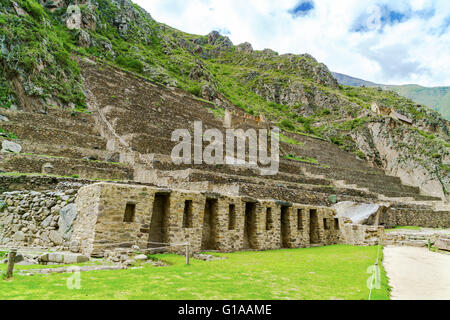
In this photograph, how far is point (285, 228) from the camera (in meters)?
13.9

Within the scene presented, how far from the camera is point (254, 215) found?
12.4 meters

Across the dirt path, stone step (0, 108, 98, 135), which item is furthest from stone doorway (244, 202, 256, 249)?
stone step (0, 108, 98, 135)

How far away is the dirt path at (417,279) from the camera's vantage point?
5066mm

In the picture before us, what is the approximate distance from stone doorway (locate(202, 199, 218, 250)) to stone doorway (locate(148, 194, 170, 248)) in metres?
1.87

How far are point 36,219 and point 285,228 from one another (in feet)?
32.0

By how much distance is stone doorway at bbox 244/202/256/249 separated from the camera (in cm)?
1227

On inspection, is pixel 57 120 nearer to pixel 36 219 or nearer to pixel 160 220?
pixel 36 219

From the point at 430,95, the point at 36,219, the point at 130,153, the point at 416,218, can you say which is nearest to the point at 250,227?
the point at 36,219

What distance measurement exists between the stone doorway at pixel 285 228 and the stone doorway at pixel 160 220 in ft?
20.4

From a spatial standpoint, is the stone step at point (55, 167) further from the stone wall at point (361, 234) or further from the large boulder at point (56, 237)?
the stone wall at point (361, 234)
